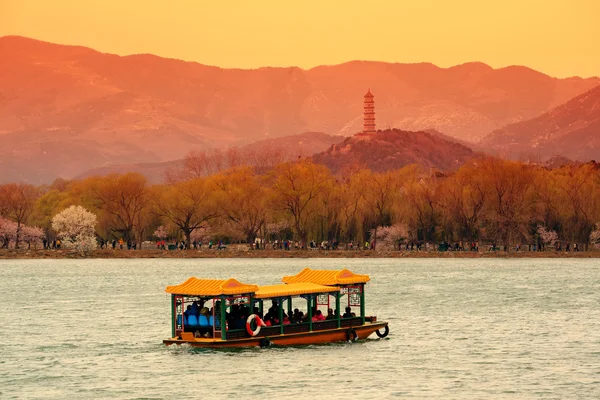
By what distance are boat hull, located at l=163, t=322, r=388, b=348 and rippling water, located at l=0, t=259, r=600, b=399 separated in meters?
0.41

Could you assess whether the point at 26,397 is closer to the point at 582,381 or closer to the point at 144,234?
the point at 582,381

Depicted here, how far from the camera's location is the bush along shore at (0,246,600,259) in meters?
130

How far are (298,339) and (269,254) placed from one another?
85.5 metres

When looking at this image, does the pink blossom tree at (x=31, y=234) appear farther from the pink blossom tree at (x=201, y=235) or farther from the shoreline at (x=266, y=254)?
the pink blossom tree at (x=201, y=235)

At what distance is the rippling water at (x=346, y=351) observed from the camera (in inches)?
1671

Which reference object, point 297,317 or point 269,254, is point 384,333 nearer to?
point 297,317

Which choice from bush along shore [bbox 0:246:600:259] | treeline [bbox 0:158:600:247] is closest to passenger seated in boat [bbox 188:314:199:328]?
bush along shore [bbox 0:246:600:259]

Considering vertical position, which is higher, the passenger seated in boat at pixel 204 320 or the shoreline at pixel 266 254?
the shoreline at pixel 266 254

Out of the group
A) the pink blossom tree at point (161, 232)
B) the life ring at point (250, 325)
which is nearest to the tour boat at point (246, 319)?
the life ring at point (250, 325)

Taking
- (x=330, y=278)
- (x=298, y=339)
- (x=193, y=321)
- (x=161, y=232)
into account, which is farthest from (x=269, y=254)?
(x=193, y=321)

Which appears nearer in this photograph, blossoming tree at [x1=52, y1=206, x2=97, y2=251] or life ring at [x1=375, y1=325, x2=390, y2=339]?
life ring at [x1=375, y1=325, x2=390, y2=339]

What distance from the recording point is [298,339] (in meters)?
49.9

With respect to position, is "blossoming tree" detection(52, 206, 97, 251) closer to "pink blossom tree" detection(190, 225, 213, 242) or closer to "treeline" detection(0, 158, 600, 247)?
"treeline" detection(0, 158, 600, 247)

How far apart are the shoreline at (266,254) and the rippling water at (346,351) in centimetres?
3652
